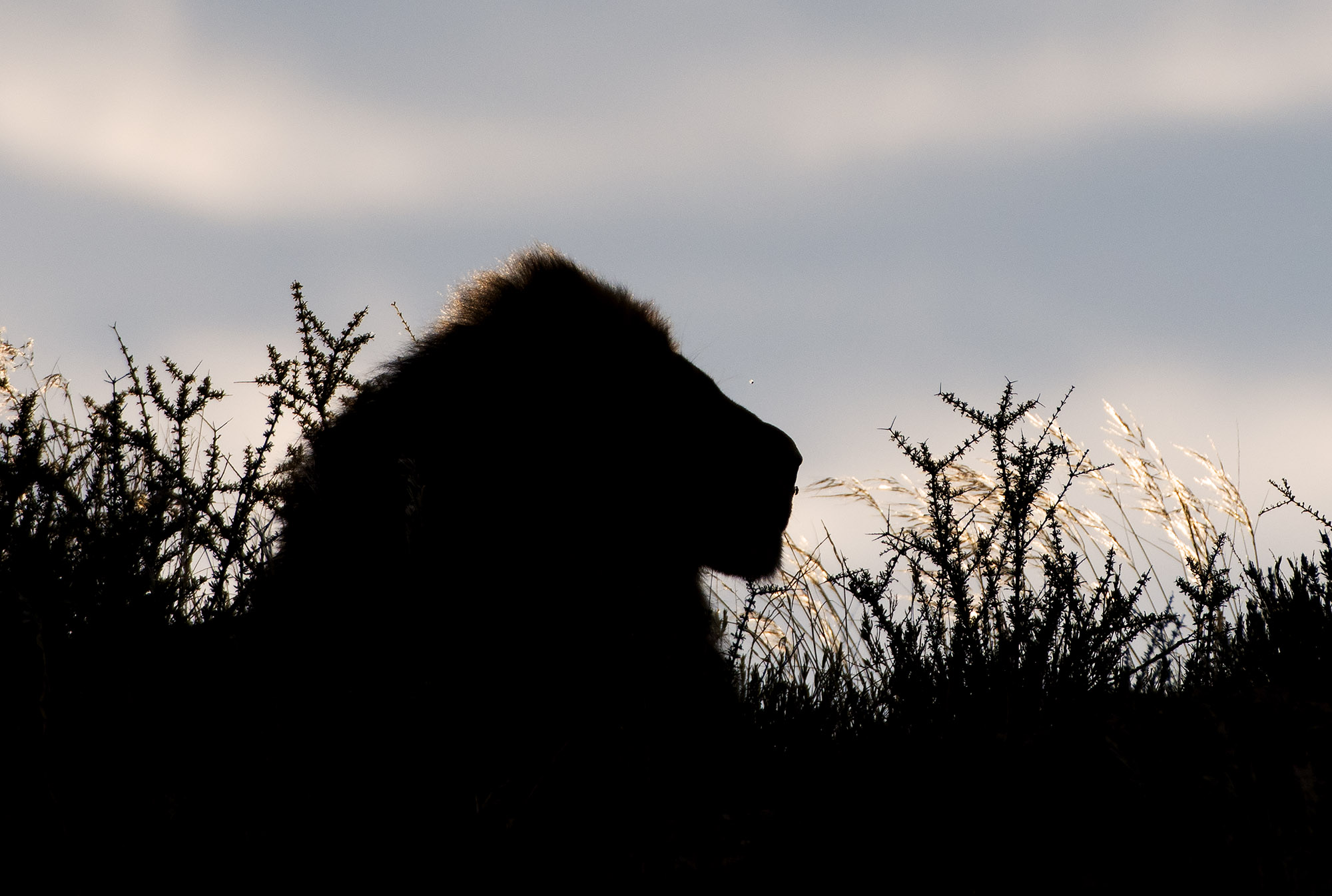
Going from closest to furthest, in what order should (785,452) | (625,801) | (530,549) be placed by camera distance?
(625,801) < (530,549) < (785,452)

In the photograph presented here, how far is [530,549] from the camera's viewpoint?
2.88 meters

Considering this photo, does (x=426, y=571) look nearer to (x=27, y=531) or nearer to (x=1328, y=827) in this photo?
(x=27, y=531)

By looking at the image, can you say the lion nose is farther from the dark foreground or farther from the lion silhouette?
the dark foreground

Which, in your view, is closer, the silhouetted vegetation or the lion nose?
the silhouetted vegetation

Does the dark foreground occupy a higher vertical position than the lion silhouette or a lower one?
lower

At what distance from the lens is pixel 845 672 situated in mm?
3383

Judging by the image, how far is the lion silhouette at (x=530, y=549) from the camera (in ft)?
7.18

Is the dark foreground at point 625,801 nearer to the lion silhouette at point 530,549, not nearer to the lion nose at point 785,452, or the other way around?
the lion silhouette at point 530,549

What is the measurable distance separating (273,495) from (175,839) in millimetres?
1491

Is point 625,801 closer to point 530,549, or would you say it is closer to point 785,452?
point 530,549

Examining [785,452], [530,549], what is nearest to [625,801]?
[530,549]

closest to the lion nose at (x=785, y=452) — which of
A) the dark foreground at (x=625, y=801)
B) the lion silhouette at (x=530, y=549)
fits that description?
the lion silhouette at (x=530, y=549)

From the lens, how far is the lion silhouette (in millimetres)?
2188

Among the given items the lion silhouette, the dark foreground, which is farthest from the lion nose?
the dark foreground
